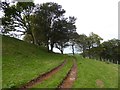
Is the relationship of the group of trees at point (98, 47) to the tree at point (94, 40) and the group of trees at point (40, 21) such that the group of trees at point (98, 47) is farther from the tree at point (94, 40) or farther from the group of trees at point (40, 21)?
the group of trees at point (40, 21)

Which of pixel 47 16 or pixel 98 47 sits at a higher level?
pixel 47 16

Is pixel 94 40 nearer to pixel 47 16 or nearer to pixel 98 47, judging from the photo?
pixel 98 47

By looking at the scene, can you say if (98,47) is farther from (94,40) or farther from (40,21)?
(40,21)

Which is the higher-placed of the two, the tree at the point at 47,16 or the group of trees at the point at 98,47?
the tree at the point at 47,16

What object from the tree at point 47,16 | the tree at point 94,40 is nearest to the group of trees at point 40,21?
the tree at point 47,16

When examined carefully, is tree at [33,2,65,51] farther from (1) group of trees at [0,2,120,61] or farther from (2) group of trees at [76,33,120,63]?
(2) group of trees at [76,33,120,63]

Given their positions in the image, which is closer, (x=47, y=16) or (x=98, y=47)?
(x=47, y=16)

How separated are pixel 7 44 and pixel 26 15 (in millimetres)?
28097

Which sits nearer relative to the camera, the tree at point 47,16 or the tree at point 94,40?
the tree at point 47,16

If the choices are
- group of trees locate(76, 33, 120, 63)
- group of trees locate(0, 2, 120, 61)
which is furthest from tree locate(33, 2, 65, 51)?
group of trees locate(76, 33, 120, 63)

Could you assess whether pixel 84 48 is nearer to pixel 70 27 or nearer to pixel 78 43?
pixel 78 43

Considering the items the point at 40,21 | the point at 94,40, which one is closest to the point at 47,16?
the point at 40,21

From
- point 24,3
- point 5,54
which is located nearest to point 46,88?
point 5,54

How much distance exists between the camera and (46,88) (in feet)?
85.8
